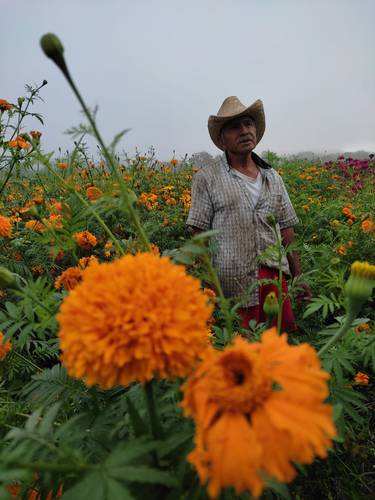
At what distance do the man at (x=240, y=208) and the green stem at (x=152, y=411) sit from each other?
143 centimetres

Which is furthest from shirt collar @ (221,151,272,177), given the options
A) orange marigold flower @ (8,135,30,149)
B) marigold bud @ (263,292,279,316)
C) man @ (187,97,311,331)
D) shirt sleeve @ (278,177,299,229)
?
marigold bud @ (263,292,279,316)

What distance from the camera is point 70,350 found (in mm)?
506

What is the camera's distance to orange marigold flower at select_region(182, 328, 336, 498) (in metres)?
0.39

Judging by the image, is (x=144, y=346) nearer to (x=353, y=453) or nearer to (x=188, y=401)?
(x=188, y=401)

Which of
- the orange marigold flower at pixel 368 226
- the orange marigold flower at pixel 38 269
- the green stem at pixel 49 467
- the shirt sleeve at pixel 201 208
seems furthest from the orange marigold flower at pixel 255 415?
the orange marigold flower at pixel 368 226

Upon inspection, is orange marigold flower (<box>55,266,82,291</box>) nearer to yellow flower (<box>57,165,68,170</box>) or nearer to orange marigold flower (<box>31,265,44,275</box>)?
orange marigold flower (<box>31,265,44,275</box>)

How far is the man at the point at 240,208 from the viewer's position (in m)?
2.00

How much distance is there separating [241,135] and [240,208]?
423 mm

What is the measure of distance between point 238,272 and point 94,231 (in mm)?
1043

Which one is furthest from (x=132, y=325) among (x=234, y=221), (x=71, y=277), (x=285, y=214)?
(x=285, y=214)

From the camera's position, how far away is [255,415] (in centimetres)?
44

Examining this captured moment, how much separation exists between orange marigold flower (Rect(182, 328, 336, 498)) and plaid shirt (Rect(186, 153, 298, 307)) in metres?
1.48

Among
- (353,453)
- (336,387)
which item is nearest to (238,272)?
(353,453)

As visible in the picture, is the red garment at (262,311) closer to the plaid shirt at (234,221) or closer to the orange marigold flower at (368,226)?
the plaid shirt at (234,221)
